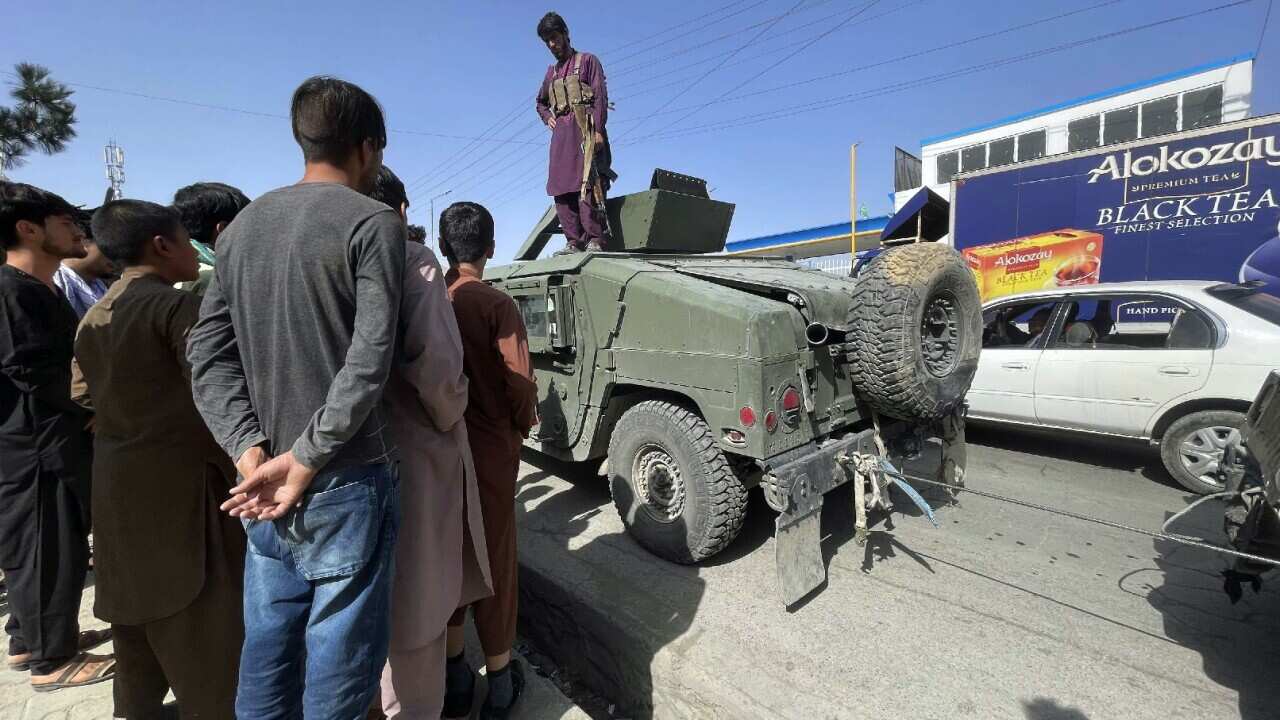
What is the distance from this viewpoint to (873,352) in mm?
3119

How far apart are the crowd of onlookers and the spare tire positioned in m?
1.89

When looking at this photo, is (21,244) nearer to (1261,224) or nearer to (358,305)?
(358,305)

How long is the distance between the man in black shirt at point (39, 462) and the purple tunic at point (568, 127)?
11.2 ft

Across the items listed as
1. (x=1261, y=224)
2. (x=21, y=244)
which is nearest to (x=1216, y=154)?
(x=1261, y=224)

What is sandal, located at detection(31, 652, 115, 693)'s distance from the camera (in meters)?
2.37

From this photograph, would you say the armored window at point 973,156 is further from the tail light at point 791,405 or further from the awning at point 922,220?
the tail light at point 791,405

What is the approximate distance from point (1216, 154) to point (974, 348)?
769 centimetres

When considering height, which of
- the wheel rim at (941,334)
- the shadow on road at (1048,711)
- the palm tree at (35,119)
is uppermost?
the palm tree at (35,119)

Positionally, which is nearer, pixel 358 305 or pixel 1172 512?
pixel 358 305

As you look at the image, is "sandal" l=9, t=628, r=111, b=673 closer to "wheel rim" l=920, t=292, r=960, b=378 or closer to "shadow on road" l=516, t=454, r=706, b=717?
"shadow on road" l=516, t=454, r=706, b=717

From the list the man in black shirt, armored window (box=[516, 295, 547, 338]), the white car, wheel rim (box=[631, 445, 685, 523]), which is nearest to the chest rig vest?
armored window (box=[516, 295, 547, 338])

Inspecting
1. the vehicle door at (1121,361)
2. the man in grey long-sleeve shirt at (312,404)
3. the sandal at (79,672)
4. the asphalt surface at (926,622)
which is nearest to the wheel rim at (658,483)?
the asphalt surface at (926,622)

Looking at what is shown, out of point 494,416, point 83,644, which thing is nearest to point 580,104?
point 494,416

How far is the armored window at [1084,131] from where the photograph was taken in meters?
18.7
